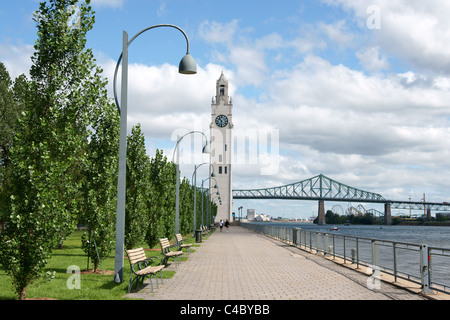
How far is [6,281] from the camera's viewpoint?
11.8 m

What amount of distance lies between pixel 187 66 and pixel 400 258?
23.1 ft

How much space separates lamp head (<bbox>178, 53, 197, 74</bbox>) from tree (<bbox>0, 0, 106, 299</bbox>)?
2.20 meters

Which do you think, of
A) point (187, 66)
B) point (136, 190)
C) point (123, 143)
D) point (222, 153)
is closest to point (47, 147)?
point (123, 143)

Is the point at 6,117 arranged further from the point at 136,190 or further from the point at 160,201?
the point at 136,190

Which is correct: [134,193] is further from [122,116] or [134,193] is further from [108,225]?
[122,116]

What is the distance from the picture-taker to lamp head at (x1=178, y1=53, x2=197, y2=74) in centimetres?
1223

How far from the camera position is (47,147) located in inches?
376

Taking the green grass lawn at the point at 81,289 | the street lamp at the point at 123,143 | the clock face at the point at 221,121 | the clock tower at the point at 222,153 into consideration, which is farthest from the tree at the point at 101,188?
the clock face at the point at 221,121

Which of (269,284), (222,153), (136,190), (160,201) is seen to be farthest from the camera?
(222,153)

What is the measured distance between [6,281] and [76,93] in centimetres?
507

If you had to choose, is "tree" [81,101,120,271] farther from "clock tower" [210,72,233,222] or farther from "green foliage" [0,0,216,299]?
"clock tower" [210,72,233,222]

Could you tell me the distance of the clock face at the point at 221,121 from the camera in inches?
4919

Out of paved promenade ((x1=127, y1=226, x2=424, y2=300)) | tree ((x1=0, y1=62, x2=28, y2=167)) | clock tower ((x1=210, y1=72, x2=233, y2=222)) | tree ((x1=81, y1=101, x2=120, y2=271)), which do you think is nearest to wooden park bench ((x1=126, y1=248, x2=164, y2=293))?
paved promenade ((x1=127, y1=226, x2=424, y2=300))
